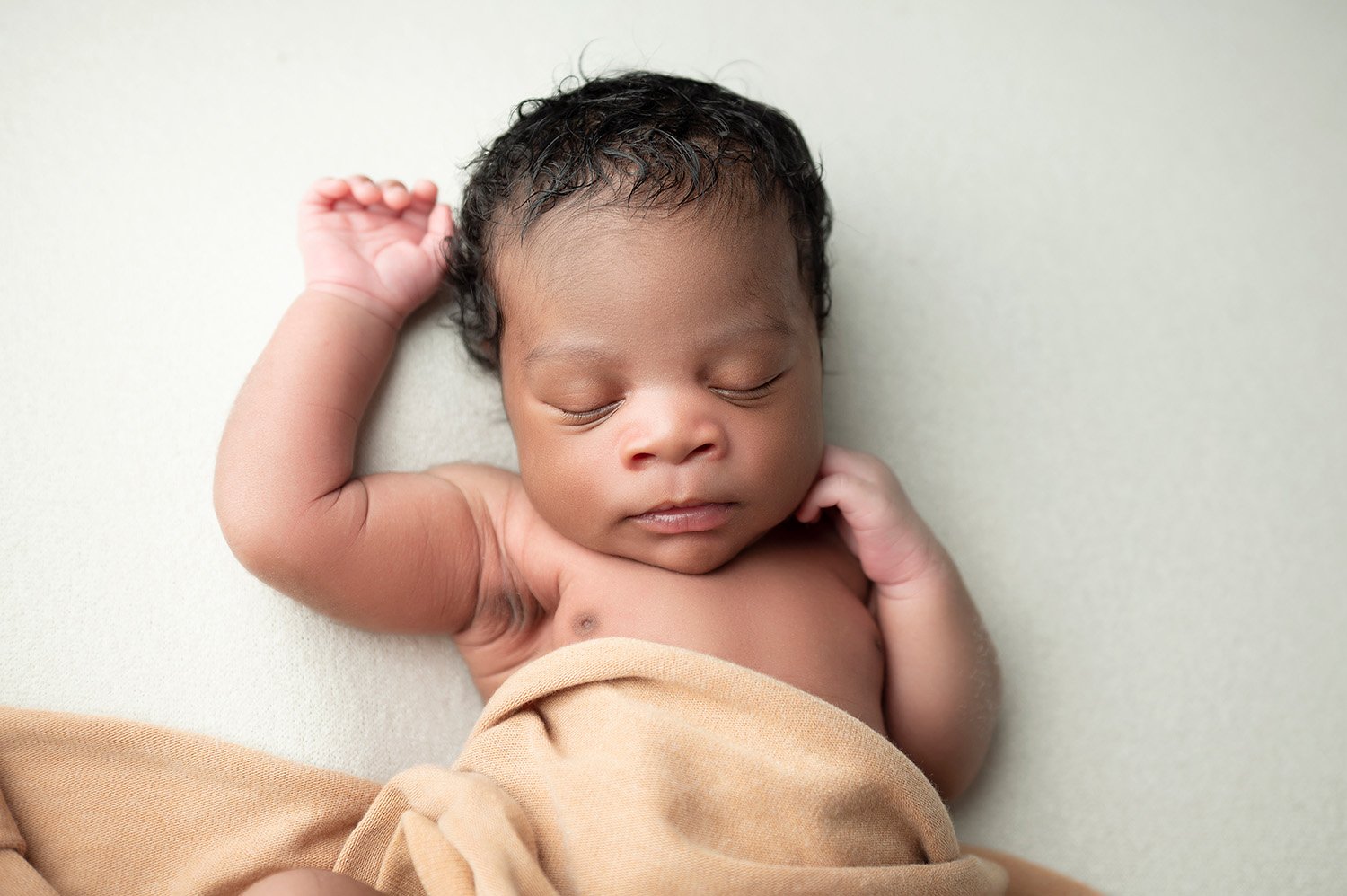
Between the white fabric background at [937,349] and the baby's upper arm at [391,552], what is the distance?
2.9 inches

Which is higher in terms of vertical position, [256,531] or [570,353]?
[570,353]

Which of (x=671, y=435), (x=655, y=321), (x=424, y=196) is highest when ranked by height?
(x=424, y=196)

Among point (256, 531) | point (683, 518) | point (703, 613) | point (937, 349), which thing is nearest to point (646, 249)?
point (683, 518)

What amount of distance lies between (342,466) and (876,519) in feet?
2.13

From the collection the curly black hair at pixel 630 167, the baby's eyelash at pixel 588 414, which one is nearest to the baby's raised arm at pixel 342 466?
the curly black hair at pixel 630 167

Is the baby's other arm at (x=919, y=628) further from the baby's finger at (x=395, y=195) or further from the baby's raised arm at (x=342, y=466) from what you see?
the baby's finger at (x=395, y=195)

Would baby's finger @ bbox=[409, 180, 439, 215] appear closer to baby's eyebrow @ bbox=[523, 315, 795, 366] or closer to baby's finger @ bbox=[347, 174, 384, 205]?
baby's finger @ bbox=[347, 174, 384, 205]

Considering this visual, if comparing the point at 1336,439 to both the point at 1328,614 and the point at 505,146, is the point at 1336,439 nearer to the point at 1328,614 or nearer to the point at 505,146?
the point at 1328,614

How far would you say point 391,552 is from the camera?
1245mm

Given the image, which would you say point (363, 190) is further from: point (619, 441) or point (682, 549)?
point (682, 549)

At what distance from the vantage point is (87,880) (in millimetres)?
1108

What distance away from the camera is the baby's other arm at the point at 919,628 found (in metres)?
1.36

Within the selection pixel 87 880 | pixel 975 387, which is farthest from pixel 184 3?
pixel 975 387

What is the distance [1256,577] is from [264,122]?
151 cm
